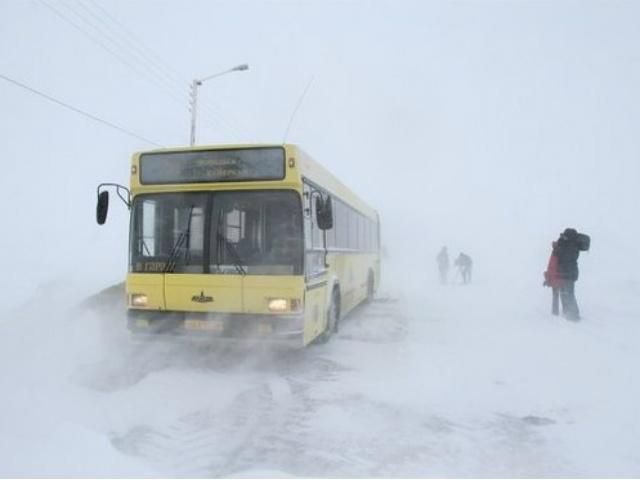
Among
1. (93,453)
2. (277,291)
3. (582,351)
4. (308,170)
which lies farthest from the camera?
(582,351)

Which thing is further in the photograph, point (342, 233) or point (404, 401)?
point (342, 233)

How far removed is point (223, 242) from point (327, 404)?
2.72 m

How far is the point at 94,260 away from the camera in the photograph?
25.2 meters

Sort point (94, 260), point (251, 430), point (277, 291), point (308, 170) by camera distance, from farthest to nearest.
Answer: point (94, 260) → point (308, 170) → point (277, 291) → point (251, 430)

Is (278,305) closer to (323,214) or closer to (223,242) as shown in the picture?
(223,242)

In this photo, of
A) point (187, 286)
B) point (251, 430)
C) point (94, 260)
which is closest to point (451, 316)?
point (187, 286)

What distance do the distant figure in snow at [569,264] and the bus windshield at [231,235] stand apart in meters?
7.27

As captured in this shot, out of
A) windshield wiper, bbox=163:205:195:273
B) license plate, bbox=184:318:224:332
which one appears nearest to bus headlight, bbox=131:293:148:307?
windshield wiper, bbox=163:205:195:273

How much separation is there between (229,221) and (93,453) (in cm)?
382

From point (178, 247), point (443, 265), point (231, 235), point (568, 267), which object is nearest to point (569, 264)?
point (568, 267)

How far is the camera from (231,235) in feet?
24.0

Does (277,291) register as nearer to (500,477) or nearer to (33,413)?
(33,413)

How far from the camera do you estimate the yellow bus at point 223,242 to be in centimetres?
713

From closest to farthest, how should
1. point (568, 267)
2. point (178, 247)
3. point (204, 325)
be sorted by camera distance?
point (204, 325) < point (178, 247) < point (568, 267)
